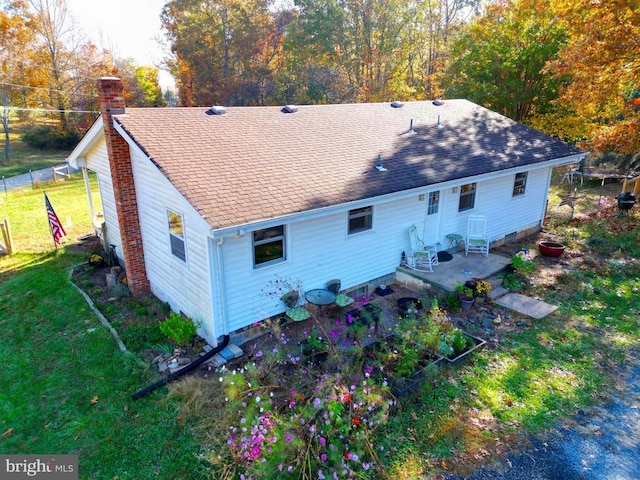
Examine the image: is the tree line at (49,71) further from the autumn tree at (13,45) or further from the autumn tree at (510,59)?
the autumn tree at (510,59)

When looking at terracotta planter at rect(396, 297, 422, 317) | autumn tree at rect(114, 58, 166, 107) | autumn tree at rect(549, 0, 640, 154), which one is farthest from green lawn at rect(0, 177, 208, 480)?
autumn tree at rect(114, 58, 166, 107)

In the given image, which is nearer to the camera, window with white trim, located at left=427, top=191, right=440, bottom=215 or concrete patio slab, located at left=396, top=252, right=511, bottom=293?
concrete patio slab, located at left=396, top=252, right=511, bottom=293

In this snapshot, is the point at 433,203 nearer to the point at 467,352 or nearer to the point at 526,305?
the point at 526,305

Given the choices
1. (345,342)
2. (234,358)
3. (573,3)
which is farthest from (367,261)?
(573,3)

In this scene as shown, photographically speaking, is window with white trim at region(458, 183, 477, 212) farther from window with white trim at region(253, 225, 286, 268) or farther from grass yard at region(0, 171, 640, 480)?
window with white trim at region(253, 225, 286, 268)

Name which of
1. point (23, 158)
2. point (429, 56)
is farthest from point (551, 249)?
point (23, 158)

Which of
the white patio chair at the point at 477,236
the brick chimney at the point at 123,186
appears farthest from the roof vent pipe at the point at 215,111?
the white patio chair at the point at 477,236
